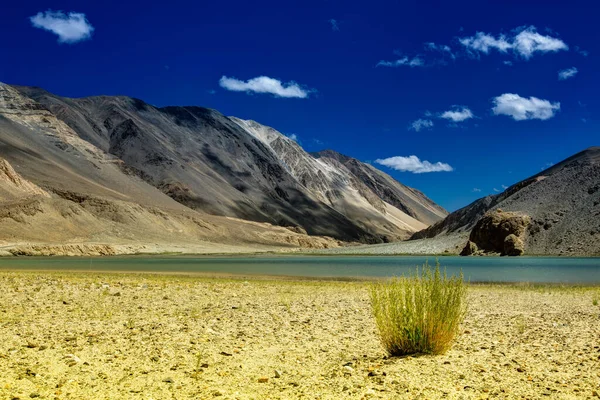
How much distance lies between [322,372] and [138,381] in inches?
104

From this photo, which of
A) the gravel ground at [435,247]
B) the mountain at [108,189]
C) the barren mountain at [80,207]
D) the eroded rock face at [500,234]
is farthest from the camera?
the gravel ground at [435,247]

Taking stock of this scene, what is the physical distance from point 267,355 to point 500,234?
9128 centimetres

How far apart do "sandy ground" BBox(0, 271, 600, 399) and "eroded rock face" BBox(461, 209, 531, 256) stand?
78.3 m

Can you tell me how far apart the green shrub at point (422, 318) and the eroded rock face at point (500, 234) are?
3373 inches

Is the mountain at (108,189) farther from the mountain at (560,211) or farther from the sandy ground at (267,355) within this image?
the sandy ground at (267,355)

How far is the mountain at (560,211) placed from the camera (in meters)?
84.9

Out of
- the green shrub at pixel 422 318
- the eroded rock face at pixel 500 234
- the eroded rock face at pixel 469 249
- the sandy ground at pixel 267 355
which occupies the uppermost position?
the eroded rock face at pixel 500 234

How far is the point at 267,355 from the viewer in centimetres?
923

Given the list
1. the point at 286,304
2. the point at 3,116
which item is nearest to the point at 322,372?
the point at 286,304

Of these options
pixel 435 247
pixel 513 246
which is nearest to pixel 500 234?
pixel 513 246

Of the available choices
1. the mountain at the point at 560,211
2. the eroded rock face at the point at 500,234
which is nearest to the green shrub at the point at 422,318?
the mountain at the point at 560,211

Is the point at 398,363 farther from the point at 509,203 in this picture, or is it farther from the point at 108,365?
the point at 509,203

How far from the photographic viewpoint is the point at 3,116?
15788cm

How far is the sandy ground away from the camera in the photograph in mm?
7066
